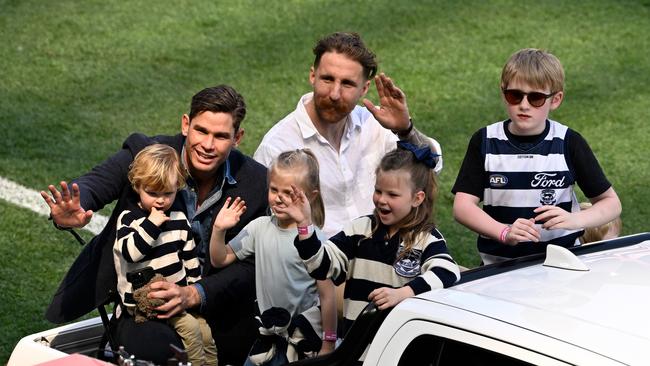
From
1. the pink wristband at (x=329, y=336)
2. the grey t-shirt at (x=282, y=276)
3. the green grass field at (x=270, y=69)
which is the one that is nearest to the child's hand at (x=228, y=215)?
the grey t-shirt at (x=282, y=276)

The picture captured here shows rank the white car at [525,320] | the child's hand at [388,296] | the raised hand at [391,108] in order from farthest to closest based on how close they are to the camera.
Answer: the raised hand at [391,108] → the child's hand at [388,296] → the white car at [525,320]

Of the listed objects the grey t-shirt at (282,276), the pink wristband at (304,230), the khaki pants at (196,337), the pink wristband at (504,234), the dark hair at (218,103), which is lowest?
the khaki pants at (196,337)

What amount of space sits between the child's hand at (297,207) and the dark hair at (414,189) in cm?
24

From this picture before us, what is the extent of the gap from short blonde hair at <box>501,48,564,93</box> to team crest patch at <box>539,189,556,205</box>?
0.36 m

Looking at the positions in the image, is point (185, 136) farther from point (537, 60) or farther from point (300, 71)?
point (300, 71)

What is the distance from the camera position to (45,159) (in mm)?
8758

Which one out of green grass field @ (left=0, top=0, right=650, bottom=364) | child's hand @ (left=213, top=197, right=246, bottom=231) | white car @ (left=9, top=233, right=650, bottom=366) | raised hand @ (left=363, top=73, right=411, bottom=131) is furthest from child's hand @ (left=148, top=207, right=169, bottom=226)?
green grass field @ (left=0, top=0, right=650, bottom=364)

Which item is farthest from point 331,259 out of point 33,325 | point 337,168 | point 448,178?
point 448,178

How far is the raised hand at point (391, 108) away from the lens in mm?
4918

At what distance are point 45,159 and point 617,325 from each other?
20.2 ft

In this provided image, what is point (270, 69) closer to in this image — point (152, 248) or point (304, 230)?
point (152, 248)

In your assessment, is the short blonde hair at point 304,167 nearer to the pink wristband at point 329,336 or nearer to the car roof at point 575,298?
the pink wristband at point 329,336

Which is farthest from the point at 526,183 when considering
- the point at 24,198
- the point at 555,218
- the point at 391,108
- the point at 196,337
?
the point at 24,198

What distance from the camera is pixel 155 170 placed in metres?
4.37
